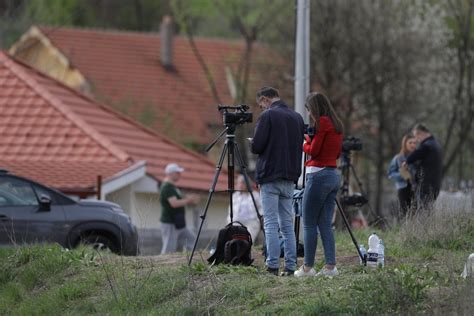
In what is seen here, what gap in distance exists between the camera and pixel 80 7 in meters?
54.7

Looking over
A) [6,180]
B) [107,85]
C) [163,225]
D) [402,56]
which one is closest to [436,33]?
[402,56]

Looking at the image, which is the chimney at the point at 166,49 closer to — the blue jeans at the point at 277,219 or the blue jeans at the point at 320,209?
the blue jeans at the point at 277,219

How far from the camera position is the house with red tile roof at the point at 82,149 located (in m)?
22.5

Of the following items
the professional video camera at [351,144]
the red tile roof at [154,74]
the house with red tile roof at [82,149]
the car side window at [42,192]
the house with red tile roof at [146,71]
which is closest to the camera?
the car side window at [42,192]

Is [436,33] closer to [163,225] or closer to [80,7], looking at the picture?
[163,225]

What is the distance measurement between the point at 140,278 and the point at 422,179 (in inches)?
227

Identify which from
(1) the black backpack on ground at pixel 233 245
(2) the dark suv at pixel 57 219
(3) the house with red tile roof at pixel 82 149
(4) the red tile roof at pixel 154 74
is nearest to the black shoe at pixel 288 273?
(1) the black backpack on ground at pixel 233 245

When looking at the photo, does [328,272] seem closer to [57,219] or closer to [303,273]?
[303,273]

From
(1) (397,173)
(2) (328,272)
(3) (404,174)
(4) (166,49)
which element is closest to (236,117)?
(2) (328,272)

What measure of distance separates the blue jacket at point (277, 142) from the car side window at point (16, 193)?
18.5 ft

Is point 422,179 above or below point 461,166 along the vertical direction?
above

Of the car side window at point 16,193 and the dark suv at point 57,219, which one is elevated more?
the car side window at point 16,193

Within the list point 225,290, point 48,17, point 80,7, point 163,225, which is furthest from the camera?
point 80,7

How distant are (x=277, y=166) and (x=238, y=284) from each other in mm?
1331
